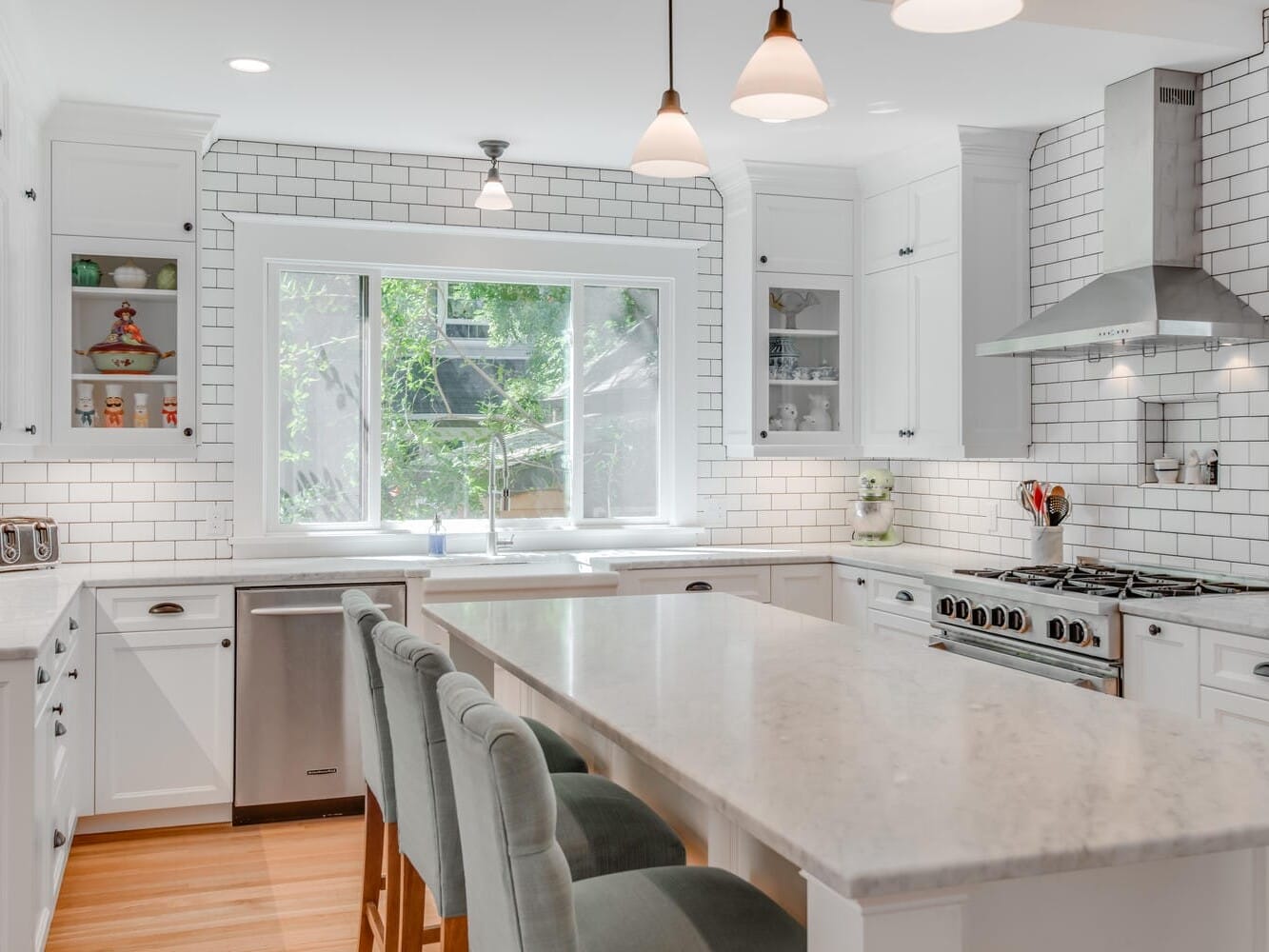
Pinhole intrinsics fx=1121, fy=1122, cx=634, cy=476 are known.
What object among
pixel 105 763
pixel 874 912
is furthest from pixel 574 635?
pixel 105 763

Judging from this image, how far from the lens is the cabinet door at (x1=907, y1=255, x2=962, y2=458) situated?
4.52 meters

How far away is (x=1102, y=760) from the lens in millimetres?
1445

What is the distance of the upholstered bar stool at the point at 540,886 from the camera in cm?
124

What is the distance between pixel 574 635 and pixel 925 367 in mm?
2784

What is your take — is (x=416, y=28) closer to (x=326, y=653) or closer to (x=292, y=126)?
(x=292, y=126)

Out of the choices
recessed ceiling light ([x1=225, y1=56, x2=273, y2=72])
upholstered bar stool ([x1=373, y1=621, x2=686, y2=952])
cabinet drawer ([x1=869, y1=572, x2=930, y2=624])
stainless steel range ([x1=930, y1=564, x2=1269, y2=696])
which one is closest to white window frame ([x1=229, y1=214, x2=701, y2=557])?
recessed ceiling light ([x1=225, y1=56, x2=273, y2=72])

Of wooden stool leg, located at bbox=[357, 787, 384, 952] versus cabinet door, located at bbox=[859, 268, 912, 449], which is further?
cabinet door, located at bbox=[859, 268, 912, 449]

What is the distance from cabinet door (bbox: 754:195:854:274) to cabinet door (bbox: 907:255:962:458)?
0.41 m

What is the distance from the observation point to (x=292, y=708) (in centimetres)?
416

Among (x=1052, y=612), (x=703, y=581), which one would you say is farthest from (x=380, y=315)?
(x=1052, y=612)

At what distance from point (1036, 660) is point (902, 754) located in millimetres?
→ 2284

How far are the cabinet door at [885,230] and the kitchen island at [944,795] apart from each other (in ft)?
10.1

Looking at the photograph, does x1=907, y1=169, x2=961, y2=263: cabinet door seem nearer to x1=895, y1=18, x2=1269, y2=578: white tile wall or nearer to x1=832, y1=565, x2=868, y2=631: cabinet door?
x1=895, y1=18, x2=1269, y2=578: white tile wall

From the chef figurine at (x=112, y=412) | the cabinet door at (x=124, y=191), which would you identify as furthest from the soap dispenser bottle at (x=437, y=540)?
the cabinet door at (x=124, y=191)
